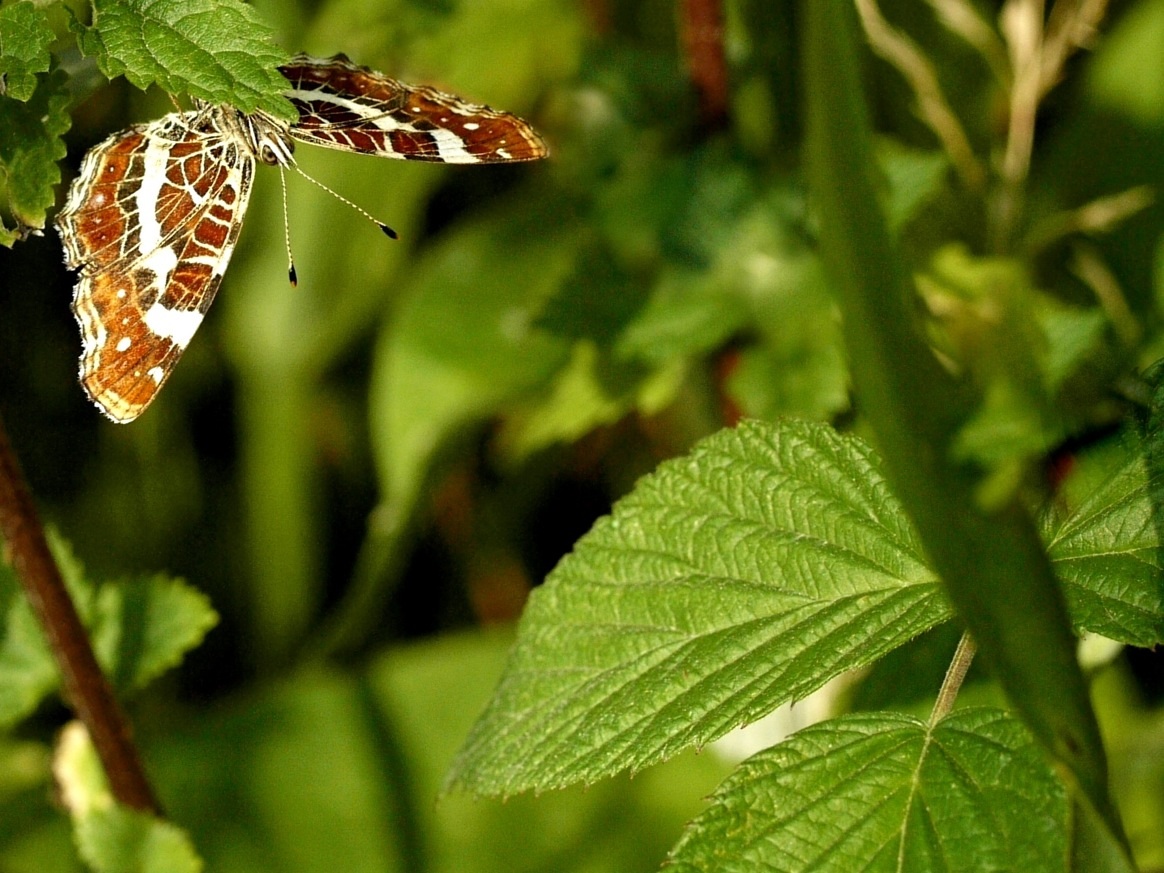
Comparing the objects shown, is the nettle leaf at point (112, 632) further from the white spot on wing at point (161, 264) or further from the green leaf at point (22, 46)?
the green leaf at point (22, 46)

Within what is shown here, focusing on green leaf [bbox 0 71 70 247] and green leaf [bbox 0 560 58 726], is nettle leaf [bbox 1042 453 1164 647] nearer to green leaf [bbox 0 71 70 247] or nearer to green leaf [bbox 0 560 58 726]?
green leaf [bbox 0 71 70 247]

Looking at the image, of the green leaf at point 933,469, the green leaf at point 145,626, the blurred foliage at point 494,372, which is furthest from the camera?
the blurred foliage at point 494,372

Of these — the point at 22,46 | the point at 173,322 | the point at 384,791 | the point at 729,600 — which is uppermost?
the point at 22,46

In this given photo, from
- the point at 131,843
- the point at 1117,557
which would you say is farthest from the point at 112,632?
the point at 1117,557

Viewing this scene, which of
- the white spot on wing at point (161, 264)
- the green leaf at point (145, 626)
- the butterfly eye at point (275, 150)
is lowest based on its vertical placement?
Result: the green leaf at point (145, 626)

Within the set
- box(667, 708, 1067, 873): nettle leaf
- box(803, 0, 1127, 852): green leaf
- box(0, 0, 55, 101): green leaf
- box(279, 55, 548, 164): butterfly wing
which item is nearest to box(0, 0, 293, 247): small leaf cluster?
box(0, 0, 55, 101): green leaf

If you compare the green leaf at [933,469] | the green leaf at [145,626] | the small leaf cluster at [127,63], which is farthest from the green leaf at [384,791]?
the green leaf at [933,469]

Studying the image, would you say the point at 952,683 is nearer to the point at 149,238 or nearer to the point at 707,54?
the point at 149,238
